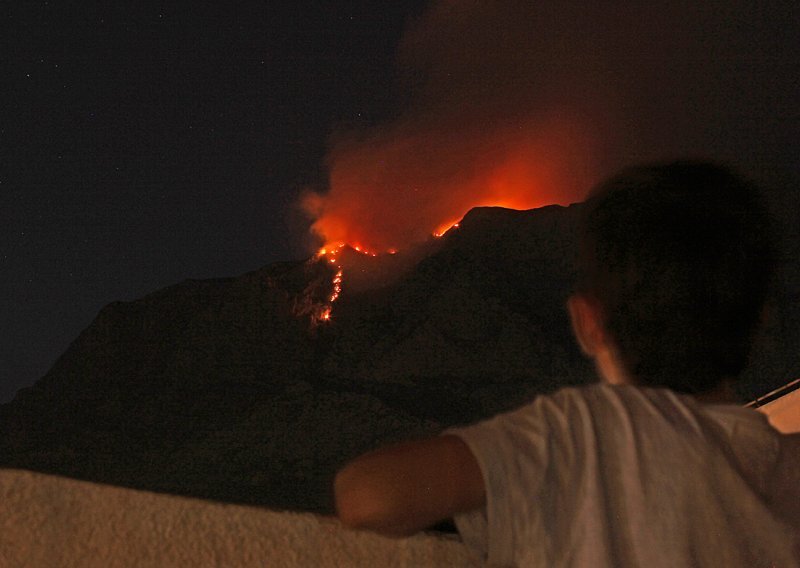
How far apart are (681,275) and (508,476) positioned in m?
0.26

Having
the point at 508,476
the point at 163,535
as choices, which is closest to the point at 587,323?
the point at 508,476

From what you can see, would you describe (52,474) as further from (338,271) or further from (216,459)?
(338,271)

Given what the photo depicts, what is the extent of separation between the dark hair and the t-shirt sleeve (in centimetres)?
16

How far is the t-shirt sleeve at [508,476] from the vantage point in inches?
24.3

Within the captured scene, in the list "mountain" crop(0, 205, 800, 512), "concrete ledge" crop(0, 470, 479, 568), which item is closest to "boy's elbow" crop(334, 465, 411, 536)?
"concrete ledge" crop(0, 470, 479, 568)

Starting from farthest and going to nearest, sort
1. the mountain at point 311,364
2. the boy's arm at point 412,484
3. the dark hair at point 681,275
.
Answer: the mountain at point 311,364
the dark hair at point 681,275
the boy's arm at point 412,484

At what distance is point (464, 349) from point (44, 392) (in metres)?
10.5

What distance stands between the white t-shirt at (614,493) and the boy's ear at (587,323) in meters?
0.13

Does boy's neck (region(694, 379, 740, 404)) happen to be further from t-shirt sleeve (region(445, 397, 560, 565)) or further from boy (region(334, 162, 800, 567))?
t-shirt sleeve (region(445, 397, 560, 565))

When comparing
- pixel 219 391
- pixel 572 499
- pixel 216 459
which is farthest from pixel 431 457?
pixel 219 391

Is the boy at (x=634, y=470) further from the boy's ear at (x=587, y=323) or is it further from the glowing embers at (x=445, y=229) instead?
the glowing embers at (x=445, y=229)

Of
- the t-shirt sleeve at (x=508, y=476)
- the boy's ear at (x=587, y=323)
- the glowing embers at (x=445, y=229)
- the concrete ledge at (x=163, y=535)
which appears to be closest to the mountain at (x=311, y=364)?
the glowing embers at (x=445, y=229)

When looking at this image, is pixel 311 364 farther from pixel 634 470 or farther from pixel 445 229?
pixel 634 470

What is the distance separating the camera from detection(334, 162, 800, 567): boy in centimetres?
61
